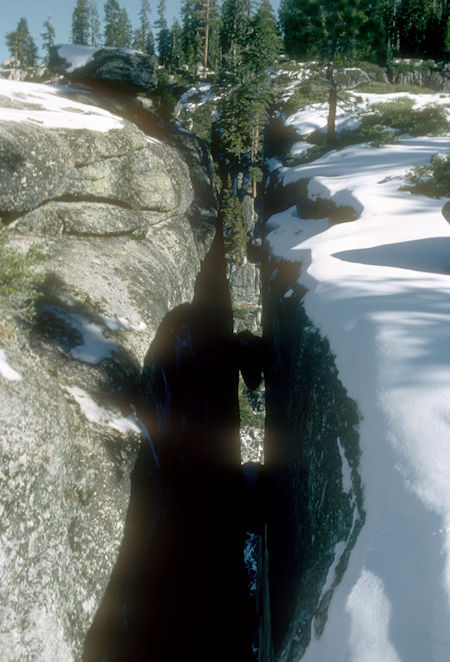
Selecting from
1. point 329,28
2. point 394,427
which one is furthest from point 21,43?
point 394,427

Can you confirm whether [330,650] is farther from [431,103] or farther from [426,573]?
[431,103]

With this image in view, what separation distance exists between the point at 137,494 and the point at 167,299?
16.3ft

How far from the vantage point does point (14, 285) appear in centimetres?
677

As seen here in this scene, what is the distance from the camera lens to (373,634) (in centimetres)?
294

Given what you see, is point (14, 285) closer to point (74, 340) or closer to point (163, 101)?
point (74, 340)

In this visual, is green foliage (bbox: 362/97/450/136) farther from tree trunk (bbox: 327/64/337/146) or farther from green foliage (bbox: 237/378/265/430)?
green foliage (bbox: 237/378/265/430)

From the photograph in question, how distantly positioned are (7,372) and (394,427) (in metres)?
4.57

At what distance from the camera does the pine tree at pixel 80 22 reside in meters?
69.4

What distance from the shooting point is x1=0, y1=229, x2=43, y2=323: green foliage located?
6457mm

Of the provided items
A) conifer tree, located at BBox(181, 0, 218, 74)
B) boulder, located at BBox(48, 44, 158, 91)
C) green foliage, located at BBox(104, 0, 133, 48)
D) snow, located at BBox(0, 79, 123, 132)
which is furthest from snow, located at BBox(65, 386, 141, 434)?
green foliage, located at BBox(104, 0, 133, 48)

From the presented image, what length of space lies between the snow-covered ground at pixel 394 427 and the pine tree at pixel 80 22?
80.8 m

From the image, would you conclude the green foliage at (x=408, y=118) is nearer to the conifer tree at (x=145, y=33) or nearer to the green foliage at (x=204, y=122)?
the green foliage at (x=204, y=122)

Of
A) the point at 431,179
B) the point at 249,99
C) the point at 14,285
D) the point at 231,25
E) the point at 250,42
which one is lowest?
the point at 14,285

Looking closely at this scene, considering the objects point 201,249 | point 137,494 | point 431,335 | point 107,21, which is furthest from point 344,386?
point 107,21
